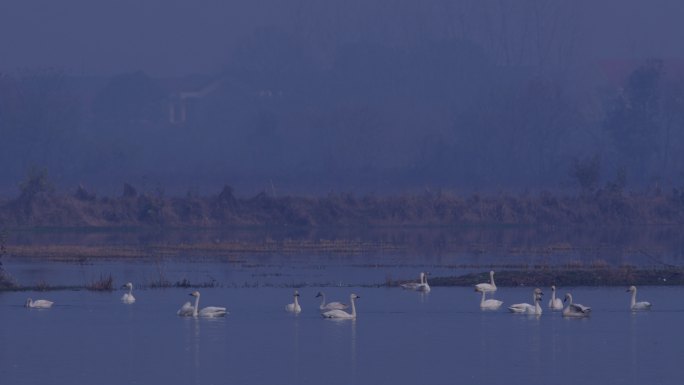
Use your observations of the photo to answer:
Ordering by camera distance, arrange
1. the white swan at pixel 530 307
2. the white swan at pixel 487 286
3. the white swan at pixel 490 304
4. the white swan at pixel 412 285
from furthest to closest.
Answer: the white swan at pixel 412 285 < the white swan at pixel 487 286 < the white swan at pixel 490 304 < the white swan at pixel 530 307

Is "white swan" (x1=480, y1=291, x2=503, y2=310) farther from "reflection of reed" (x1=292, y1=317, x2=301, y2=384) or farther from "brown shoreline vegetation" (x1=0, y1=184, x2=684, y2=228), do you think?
"brown shoreline vegetation" (x1=0, y1=184, x2=684, y2=228)

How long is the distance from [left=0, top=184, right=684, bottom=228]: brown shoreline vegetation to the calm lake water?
3397 centimetres

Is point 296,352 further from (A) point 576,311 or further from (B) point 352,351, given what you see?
(A) point 576,311

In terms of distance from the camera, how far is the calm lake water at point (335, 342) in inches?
947

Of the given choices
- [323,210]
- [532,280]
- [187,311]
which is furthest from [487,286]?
[323,210]

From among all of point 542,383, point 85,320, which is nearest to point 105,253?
point 85,320

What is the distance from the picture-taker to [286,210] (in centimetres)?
7356

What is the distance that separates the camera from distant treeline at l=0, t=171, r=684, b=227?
232 feet

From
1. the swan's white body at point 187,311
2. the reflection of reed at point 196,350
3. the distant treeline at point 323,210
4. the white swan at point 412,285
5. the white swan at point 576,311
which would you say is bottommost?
the reflection of reed at point 196,350

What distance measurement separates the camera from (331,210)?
74.5m

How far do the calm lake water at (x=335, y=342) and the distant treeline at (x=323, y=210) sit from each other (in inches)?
1340

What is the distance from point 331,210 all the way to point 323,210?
53 centimetres

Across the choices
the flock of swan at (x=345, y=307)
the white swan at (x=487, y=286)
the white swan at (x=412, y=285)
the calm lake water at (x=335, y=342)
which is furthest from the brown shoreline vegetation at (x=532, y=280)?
the flock of swan at (x=345, y=307)

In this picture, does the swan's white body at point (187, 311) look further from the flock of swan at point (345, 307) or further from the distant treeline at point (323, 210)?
the distant treeline at point (323, 210)
